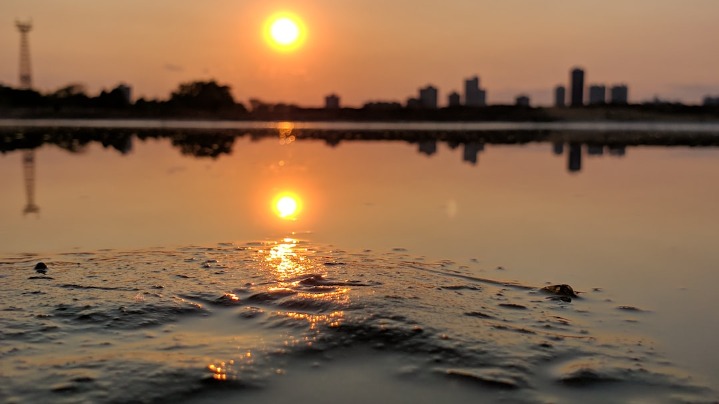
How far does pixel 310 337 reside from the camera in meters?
5.63

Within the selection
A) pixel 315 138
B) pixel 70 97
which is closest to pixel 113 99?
pixel 70 97

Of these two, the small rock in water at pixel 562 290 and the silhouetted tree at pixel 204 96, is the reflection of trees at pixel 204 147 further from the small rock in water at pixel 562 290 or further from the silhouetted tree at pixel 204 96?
the silhouetted tree at pixel 204 96

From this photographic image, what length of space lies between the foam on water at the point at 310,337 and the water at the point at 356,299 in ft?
0.07

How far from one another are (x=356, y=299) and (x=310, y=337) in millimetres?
1105

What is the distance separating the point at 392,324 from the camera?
19.4 ft

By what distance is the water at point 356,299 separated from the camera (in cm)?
480

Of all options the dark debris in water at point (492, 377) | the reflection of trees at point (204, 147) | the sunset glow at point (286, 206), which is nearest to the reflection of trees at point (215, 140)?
the reflection of trees at point (204, 147)

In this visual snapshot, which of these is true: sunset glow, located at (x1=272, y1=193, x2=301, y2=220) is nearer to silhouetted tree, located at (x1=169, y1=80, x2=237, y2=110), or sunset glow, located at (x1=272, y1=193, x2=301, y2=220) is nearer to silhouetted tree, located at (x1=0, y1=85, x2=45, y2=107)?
silhouetted tree, located at (x1=0, y1=85, x2=45, y2=107)

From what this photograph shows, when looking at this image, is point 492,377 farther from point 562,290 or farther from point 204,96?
point 204,96

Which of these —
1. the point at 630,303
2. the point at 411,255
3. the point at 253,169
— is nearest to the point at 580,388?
the point at 630,303

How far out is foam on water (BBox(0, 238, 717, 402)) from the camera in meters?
4.67

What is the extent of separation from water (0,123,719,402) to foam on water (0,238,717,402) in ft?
0.07

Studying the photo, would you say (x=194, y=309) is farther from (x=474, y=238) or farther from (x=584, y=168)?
(x=584, y=168)

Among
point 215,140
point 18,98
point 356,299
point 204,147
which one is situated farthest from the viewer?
point 18,98
